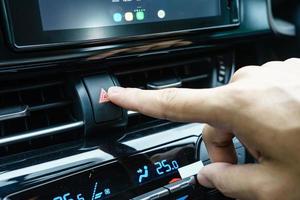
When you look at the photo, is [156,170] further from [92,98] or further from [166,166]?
[92,98]

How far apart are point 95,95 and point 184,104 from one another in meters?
0.17

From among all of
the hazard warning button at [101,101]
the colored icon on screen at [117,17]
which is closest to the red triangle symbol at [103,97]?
the hazard warning button at [101,101]

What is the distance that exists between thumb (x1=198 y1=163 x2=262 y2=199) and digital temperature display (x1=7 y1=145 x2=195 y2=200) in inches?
4.1

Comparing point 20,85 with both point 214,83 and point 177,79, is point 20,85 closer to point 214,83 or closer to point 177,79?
point 177,79

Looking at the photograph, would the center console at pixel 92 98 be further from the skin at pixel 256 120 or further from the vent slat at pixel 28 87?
the skin at pixel 256 120

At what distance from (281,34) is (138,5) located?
0.35 meters

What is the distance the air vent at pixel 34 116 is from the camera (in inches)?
23.0

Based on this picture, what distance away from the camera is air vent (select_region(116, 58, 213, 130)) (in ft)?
2.31

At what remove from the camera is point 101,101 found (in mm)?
632

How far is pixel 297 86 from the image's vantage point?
0.51 meters

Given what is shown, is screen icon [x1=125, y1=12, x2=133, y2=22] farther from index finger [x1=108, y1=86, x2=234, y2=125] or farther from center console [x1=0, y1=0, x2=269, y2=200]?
index finger [x1=108, y1=86, x2=234, y2=125]

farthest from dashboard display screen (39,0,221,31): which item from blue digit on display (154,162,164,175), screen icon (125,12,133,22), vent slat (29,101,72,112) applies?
blue digit on display (154,162,164,175)

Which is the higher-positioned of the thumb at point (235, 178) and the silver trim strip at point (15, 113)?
the silver trim strip at point (15, 113)

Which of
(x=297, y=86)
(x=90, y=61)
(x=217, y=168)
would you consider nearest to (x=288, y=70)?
(x=297, y=86)
